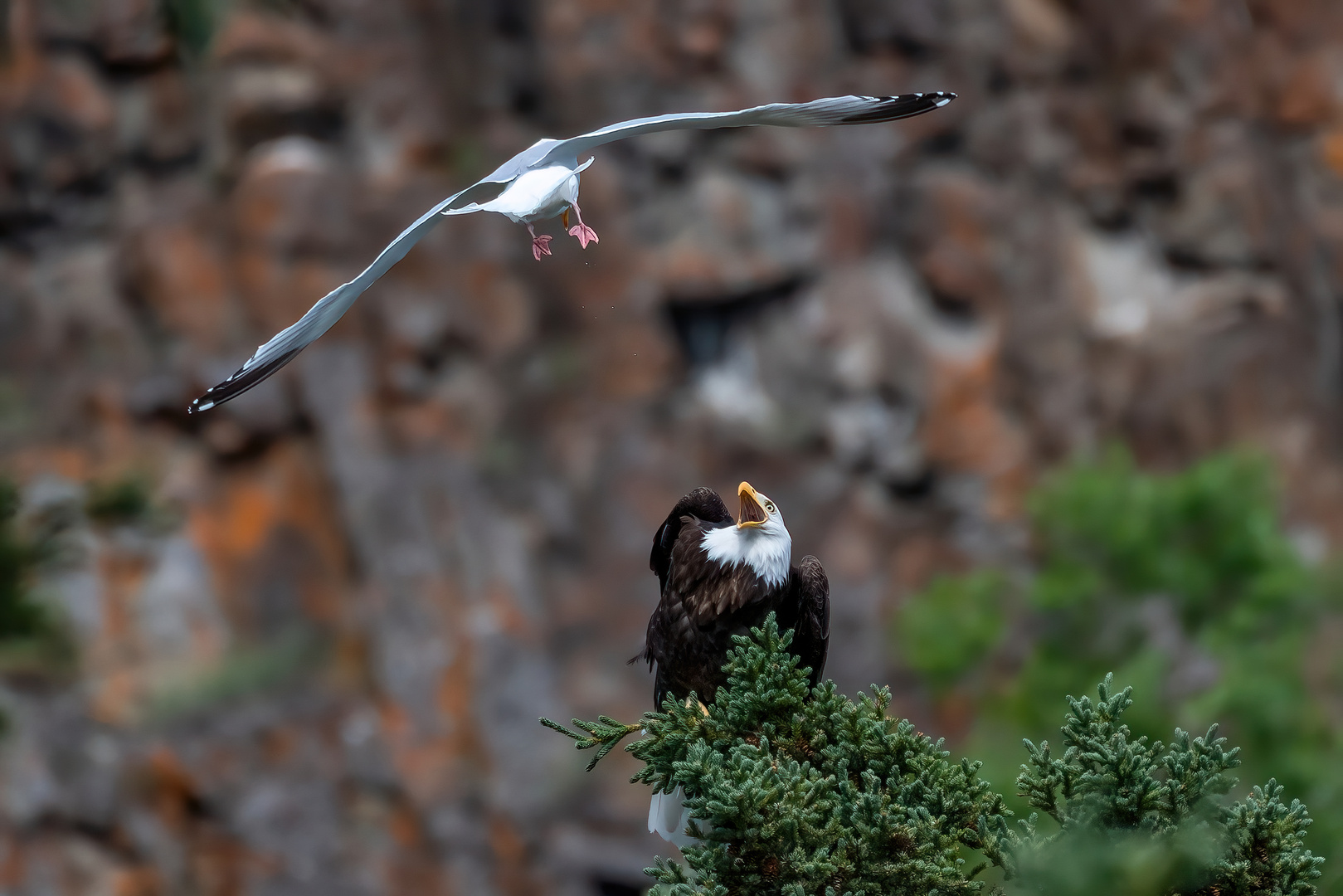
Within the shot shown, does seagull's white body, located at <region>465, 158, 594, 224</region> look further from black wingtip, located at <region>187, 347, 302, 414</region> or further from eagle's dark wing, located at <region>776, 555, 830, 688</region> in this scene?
eagle's dark wing, located at <region>776, 555, 830, 688</region>

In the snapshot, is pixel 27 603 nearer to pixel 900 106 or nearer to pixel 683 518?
pixel 683 518

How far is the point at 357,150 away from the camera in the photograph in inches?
256

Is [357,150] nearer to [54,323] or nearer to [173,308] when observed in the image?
[173,308]

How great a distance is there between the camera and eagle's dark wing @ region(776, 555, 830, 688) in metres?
2.66

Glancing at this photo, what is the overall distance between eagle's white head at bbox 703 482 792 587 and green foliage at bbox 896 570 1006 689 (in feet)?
13.4

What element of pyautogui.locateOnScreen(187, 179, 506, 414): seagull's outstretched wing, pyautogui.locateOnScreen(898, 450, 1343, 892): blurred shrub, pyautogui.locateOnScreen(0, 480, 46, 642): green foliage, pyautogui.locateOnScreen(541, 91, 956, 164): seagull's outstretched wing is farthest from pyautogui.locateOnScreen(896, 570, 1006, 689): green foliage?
pyautogui.locateOnScreen(187, 179, 506, 414): seagull's outstretched wing

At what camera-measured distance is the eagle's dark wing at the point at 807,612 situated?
2664 millimetres

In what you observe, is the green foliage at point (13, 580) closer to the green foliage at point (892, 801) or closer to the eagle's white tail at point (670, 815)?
the eagle's white tail at point (670, 815)

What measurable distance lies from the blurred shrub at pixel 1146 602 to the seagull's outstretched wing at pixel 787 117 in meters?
4.93

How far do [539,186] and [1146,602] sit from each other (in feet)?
18.4

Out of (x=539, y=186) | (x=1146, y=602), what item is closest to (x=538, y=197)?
(x=539, y=186)

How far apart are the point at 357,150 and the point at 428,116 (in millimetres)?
374

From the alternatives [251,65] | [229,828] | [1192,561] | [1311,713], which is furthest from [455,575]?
[1311,713]

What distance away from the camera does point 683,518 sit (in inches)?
109
